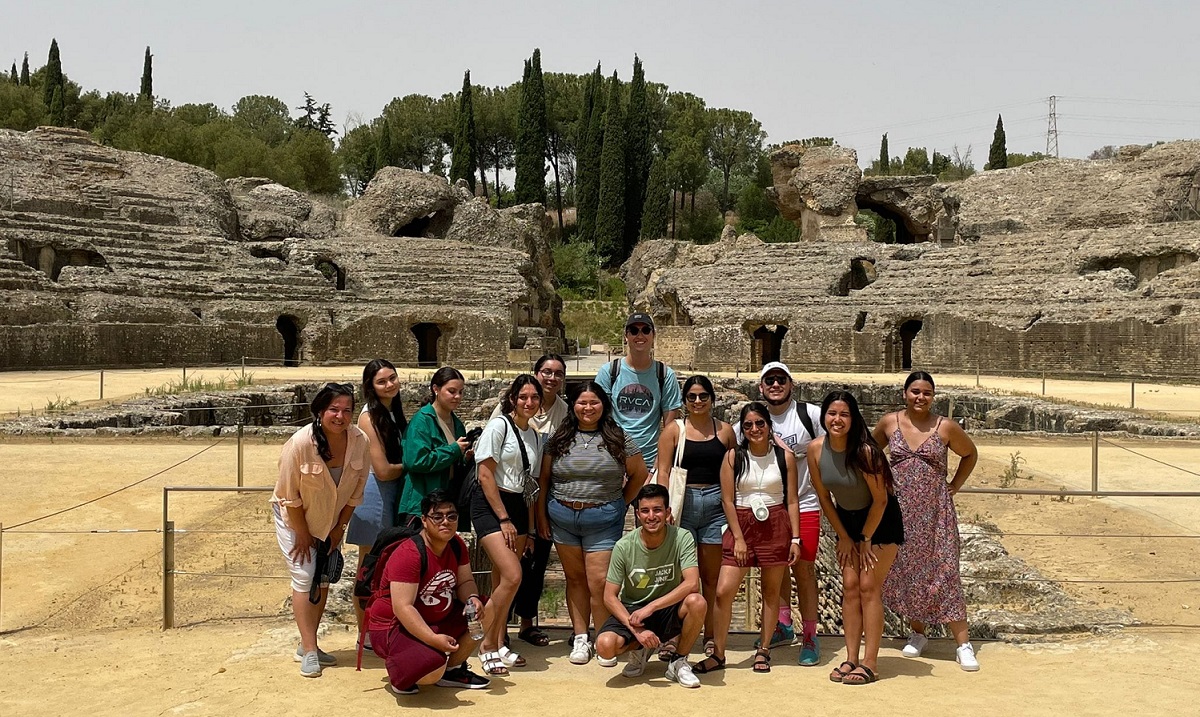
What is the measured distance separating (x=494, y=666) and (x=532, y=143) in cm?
5558

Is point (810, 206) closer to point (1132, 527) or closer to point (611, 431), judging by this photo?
point (1132, 527)

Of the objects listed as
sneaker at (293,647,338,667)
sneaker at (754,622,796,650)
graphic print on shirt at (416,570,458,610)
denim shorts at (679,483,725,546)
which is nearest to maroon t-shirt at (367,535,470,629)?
graphic print on shirt at (416,570,458,610)

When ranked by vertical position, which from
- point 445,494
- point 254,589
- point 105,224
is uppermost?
point 105,224

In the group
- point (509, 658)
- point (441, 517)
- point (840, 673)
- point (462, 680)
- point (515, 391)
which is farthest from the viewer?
point (515, 391)

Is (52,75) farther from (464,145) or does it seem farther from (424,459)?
(424,459)

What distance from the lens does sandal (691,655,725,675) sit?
5.78m

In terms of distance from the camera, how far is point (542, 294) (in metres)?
40.0

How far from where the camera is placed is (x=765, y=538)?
5891 mm

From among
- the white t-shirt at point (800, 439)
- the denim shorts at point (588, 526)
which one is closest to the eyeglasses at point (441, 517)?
the denim shorts at point (588, 526)

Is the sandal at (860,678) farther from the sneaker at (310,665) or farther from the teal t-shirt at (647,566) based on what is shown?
the sneaker at (310,665)

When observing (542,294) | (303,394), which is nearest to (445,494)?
(303,394)

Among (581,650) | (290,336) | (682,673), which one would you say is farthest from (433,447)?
(290,336)

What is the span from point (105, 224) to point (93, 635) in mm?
30361

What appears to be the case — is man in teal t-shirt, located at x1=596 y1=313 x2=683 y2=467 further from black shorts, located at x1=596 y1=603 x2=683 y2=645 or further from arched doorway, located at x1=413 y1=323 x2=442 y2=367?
arched doorway, located at x1=413 y1=323 x2=442 y2=367
